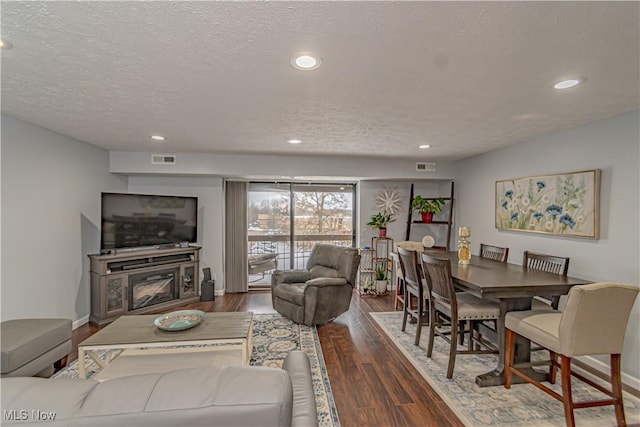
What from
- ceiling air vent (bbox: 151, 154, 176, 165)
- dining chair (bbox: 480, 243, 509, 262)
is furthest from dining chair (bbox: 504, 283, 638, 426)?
ceiling air vent (bbox: 151, 154, 176, 165)

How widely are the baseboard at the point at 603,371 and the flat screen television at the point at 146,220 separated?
517 cm

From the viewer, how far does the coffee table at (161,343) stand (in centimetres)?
237

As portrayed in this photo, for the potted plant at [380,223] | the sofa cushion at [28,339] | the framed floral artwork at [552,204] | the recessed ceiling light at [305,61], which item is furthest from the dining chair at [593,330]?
the sofa cushion at [28,339]

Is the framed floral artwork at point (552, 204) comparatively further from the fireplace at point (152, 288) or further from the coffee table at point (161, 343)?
the fireplace at point (152, 288)

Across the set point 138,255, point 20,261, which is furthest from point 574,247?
point 20,261

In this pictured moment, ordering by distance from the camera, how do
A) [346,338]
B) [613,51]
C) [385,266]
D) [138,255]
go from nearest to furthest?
[613,51]
[346,338]
[138,255]
[385,266]

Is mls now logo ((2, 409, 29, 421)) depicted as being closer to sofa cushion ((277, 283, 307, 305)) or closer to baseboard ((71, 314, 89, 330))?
sofa cushion ((277, 283, 307, 305))

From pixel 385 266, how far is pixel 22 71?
16.9ft

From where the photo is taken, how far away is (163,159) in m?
4.52

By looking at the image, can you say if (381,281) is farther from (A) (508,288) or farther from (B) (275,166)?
(A) (508,288)

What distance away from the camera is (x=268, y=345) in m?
3.28

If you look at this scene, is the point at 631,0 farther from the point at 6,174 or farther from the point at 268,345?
the point at 6,174

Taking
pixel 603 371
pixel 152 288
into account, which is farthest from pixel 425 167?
pixel 152 288

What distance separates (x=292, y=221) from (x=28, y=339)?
4.01m
